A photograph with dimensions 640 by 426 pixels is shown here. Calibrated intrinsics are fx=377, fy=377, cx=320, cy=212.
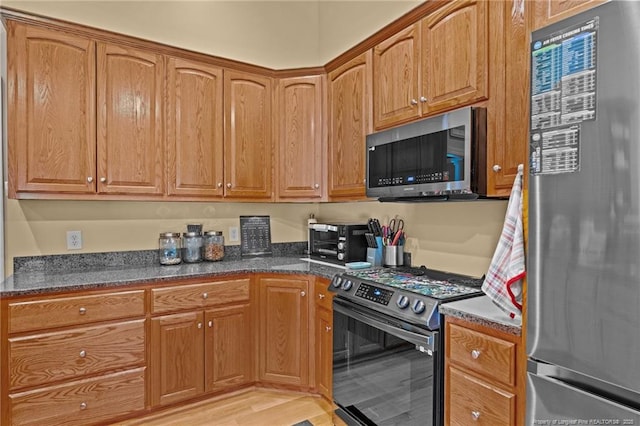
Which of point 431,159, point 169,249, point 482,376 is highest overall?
point 431,159

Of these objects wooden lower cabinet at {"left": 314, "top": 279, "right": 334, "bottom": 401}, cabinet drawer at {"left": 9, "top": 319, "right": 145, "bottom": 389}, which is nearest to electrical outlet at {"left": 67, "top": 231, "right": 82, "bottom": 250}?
cabinet drawer at {"left": 9, "top": 319, "right": 145, "bottom": 389}

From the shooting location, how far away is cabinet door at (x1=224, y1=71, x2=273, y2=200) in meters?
2.91

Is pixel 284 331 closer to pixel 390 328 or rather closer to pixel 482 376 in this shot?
pixel 390 328

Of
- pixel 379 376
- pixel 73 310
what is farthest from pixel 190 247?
pixel 379 376

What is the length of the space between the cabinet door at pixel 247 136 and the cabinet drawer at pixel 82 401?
4.66ft

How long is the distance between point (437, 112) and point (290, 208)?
5.74 ft

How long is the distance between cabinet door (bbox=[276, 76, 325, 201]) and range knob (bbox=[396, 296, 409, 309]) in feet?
4.47

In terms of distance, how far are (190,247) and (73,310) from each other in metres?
0.93

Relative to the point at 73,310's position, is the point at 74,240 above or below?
above

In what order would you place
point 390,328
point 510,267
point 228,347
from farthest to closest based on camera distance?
point 228,347 → point 390,328 → point 510,267

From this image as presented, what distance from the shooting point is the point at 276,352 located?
2.67 meters

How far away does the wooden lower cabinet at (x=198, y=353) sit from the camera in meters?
2.36

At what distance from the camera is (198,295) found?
2.47 metres

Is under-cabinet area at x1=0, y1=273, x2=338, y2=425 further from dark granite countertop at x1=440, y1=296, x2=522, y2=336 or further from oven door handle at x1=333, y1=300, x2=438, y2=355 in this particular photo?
dark granite countertop at x1=440, y1=296, x2=522, y2=336
